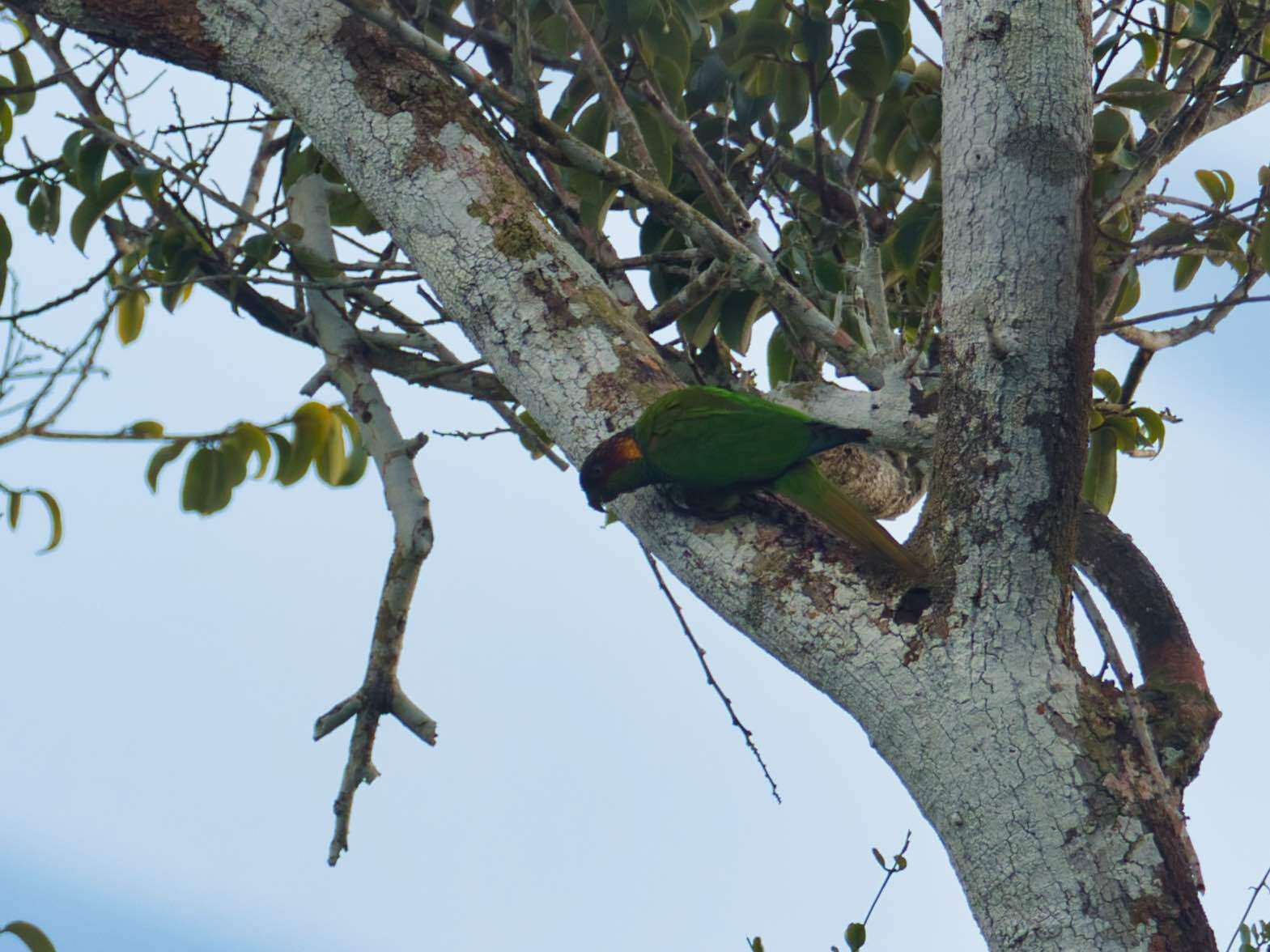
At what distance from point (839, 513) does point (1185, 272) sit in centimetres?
250

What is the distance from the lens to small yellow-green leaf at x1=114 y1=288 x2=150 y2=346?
421 centimetres

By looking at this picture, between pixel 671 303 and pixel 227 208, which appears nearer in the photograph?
pixel 671 303

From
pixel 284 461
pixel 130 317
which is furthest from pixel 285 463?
pixel 130 317

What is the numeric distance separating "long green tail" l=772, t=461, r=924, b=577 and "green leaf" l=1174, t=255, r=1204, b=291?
2395 mm

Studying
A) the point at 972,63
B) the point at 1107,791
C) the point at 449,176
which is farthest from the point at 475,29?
the point at 1107,791

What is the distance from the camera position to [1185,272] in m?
4.15

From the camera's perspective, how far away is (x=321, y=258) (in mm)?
3795

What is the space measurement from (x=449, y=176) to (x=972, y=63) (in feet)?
4.01

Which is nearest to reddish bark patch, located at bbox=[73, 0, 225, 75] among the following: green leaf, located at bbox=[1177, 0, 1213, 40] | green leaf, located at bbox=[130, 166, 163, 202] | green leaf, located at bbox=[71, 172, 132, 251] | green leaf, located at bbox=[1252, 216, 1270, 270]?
green leaf, located at bbox=[130, 166, 163, 202]

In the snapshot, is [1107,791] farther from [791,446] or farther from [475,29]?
[475,29]

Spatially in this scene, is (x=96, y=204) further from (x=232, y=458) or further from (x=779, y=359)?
(x=779, y=359)

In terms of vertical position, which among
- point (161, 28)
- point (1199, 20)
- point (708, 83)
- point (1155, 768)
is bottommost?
point (1155, 768)

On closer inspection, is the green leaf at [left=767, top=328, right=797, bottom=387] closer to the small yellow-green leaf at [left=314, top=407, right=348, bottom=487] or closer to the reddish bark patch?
the small yellow-green leaf at [left=314, top=407, right=348, bottom=487]

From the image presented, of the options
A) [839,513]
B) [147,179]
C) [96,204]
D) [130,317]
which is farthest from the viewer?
[130,317]
